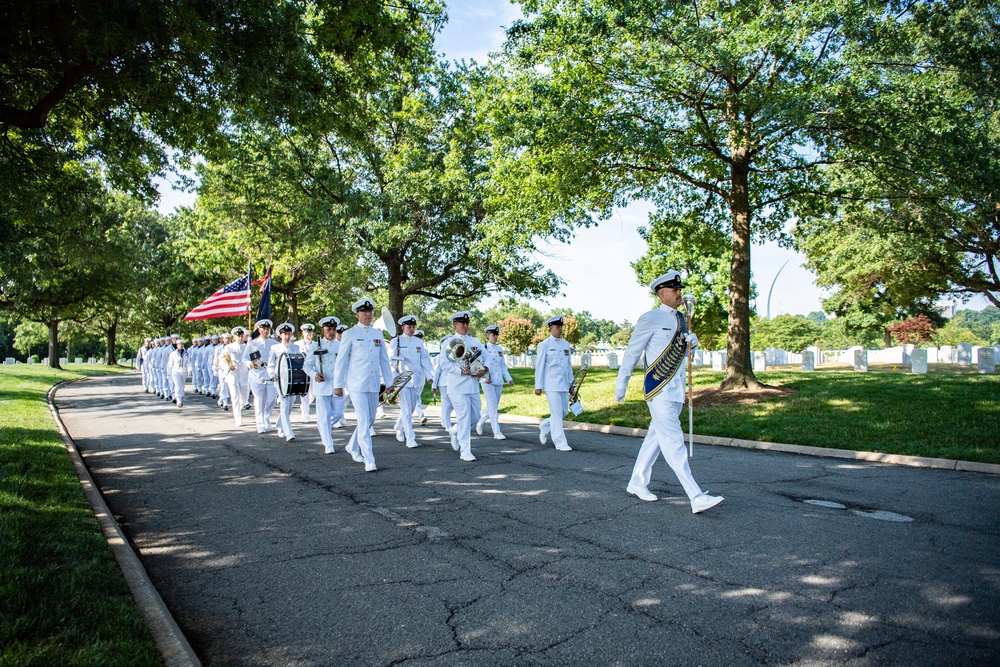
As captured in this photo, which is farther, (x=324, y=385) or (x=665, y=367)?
(x=324, y=385)

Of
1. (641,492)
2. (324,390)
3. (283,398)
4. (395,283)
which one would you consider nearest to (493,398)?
(324,390)

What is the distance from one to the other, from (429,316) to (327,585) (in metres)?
87.1

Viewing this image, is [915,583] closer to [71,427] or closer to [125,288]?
[71,427]

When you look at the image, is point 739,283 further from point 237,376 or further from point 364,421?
point 237,376

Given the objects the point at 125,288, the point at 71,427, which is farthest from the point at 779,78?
the point at 125,288

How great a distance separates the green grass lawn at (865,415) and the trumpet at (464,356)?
413 centimetres

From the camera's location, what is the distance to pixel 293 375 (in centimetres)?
1095

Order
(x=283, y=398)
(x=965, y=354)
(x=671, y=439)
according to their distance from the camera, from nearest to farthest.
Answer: (x=671, y=439) → (x=283, y=398) → (x=965, y=354)

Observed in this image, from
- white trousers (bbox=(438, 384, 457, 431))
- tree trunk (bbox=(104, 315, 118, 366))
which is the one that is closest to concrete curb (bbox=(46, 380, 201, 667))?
white trousers (bbox=(438, 384, 457, 431))

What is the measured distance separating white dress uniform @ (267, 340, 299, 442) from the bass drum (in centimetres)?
16

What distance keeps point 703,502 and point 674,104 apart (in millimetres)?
11279

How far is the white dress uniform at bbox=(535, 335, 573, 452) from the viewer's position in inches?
403

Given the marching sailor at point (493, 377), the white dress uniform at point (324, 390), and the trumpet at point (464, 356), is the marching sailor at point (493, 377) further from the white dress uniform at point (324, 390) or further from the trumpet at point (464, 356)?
the white dress uniform at point (324, 390)

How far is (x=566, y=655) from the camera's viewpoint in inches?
130
